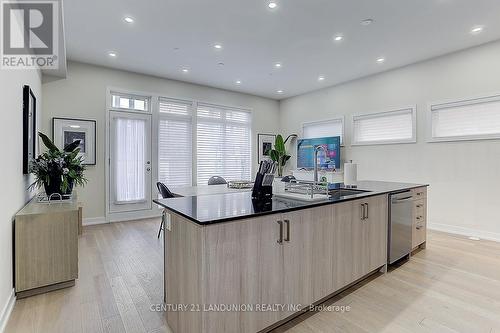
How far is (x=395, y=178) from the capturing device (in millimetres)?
5266

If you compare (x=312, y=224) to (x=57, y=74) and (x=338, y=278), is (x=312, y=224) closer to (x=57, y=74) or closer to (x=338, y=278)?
(x=338, y=278)

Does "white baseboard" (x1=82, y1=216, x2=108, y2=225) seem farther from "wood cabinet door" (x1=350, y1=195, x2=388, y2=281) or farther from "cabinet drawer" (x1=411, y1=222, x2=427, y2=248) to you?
"cabinet drawer" (x1=411, y1=222, x2=427, y2=248)

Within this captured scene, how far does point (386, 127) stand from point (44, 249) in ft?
19.2

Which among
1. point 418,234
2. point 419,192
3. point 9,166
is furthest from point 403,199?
point 9,166

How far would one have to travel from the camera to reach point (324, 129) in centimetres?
668

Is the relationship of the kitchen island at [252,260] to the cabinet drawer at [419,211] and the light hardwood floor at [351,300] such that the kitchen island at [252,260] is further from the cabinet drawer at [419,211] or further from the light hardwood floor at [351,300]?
the cabinet drawer at [419,211]

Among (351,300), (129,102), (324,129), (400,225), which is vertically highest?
(129,102)

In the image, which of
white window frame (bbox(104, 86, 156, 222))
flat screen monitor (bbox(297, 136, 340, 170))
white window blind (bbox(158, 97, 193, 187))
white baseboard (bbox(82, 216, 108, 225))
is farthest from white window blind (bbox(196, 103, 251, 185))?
white baseboard (bbox(82, 216, 108, 225))

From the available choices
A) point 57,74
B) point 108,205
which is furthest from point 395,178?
point 57,74

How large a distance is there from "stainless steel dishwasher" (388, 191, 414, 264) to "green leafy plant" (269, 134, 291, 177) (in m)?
4.25

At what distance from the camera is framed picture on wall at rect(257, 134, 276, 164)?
7.54 meters

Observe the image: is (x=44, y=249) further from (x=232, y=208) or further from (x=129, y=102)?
(x=129, y=102)

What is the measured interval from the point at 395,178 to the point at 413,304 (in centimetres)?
352

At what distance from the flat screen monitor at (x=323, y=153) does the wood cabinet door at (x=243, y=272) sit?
4262mm
